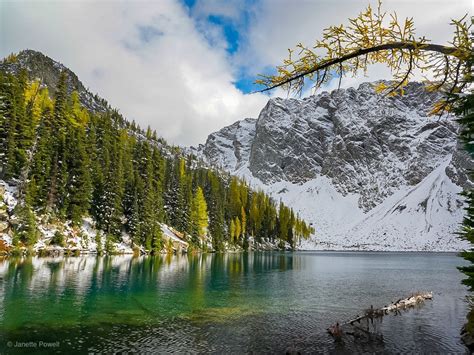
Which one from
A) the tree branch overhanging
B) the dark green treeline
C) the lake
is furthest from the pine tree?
the tree branch overhanging

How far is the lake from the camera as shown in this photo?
17.8 metres

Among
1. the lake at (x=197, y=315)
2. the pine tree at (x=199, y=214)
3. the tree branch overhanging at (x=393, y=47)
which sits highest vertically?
the pine tree at (x=199, y=214)

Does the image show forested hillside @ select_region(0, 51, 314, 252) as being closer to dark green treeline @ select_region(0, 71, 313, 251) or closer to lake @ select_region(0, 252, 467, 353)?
dark green treeline @ select_region(0, 71, 313, 251)

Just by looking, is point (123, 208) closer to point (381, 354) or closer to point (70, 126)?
point (70, 126)

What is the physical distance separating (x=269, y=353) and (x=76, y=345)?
9.57 metres

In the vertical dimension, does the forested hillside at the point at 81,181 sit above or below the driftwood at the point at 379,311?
above

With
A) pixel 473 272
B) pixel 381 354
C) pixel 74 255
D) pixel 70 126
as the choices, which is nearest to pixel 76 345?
pixel 381 354

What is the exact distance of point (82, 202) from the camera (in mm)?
69562

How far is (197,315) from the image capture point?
24.5 metres

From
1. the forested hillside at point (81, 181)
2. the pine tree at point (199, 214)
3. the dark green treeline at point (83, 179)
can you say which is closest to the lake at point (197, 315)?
the forested hillside at point (81, 181)

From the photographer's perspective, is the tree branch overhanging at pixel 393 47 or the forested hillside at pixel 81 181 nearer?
the tree branch overhanging at pixel 393 47

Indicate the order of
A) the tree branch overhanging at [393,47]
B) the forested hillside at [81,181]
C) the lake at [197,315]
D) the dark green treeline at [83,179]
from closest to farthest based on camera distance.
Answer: the tree branch overhanging at [393,47], the lake at [197,315], the forested hillside at [81,181], the dark green treeline at [83,179]

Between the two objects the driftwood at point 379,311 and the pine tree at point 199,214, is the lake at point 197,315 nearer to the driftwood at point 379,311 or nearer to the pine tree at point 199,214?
the driftwood at point 379,311

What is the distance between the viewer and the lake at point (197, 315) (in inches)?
702
